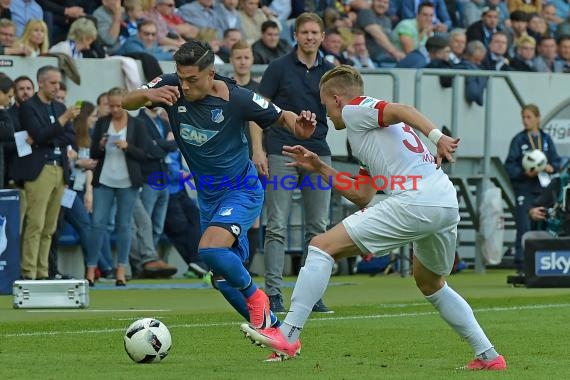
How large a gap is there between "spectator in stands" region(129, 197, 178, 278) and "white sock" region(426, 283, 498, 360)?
10.1 m

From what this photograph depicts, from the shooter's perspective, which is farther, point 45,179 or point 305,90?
point 45,179

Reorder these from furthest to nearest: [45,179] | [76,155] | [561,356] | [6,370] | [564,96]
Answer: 1. [564,96]
2. [76,155]
3. [45,179]
4. [561,356]
5. [6,370]

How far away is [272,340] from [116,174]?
30.1 feet

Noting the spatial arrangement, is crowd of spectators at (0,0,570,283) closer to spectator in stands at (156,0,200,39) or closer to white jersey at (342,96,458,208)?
spectator in stands at (156,0,200,39)

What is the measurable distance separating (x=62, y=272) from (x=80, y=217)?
0.95m

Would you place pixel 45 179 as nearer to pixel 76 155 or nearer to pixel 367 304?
pixel 76 155

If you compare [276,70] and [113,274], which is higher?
[276,70]

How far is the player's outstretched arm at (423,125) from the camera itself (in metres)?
8.13

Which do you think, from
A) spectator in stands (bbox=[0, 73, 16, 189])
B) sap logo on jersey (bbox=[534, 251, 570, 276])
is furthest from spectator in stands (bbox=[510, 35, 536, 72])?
spectator in stands (bbox=[0, 73, 16, 189])

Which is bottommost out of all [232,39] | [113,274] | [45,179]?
[113,274]

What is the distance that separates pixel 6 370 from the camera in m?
8.59

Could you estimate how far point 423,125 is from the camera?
8289 millimetres

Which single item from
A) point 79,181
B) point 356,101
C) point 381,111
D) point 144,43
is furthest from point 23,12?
point 381,111

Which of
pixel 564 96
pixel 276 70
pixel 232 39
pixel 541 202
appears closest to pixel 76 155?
pixel 232 39
